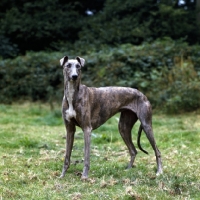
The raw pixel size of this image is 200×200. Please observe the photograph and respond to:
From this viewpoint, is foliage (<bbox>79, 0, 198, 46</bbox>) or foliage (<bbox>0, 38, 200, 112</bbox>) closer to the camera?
foliage (<bbox>0, 38, 200, 112</bbox>)

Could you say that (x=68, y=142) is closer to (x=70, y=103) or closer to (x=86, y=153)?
(x=86, y=153)

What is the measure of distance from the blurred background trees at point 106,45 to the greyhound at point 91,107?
243 inches

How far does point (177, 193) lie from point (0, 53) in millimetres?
15001

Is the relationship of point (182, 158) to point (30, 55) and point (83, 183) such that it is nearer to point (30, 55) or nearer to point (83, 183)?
point (83, 183)

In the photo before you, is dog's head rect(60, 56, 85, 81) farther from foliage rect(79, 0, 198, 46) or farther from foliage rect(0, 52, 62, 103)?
foliage rect(79, 0, 198, 46)

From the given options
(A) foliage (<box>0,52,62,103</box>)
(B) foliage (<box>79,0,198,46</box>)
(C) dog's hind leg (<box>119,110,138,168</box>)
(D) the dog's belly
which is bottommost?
(A) foliage (<box>0,52,62,103</box>)

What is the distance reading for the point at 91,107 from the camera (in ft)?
19.5

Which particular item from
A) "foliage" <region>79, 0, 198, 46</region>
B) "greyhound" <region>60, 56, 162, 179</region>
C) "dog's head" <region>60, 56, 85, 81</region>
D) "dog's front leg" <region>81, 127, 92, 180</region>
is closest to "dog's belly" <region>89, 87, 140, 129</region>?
"greyhound" <region>60, 56, 162, 179</region>

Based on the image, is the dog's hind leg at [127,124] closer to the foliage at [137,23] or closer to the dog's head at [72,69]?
the dog's head at [72,69]

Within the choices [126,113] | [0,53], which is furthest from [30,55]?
[126,113]

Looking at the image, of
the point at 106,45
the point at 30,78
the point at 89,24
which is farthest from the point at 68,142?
the point at 89,24

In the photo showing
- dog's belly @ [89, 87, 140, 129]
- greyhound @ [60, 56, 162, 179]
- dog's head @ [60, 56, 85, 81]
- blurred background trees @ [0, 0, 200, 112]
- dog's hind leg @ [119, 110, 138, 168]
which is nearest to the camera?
dog's head @ [60, 56, 85, 81]

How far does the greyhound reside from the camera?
5707 millimetres

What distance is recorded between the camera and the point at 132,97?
6.27 m
